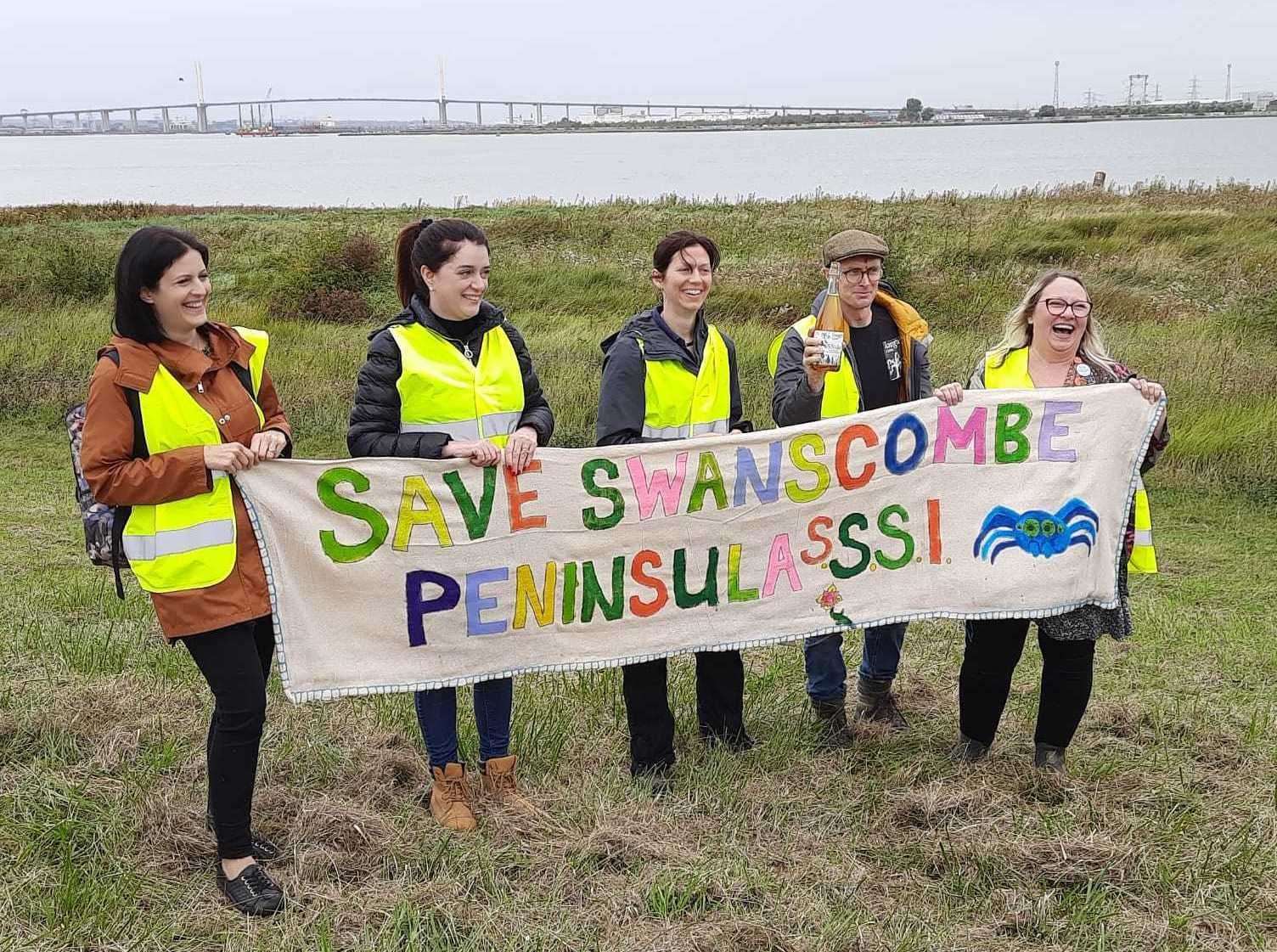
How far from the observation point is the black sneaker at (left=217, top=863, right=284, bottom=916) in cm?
354

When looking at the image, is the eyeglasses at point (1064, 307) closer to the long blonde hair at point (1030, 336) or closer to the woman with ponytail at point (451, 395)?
the long blonde hair at point (1030, 336)

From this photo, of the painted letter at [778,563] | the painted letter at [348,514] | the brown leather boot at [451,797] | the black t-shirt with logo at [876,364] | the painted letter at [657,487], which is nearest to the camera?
the painted letter at [348,514]

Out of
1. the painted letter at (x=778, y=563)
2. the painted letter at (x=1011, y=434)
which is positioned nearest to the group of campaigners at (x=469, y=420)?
the painted letter at (x=1011, y=434)

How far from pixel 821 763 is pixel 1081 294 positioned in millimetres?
1909

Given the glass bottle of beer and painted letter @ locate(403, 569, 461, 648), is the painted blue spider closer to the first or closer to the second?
the glass bottle of beer

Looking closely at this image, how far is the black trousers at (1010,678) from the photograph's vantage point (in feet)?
14.2

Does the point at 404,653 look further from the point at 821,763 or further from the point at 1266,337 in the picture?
the point at 1266,337

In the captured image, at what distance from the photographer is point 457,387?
3.90 meters

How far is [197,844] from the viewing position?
12.7 ft

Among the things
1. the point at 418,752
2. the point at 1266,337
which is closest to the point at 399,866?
the point at 418,752

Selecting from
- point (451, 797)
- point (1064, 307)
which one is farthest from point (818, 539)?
point (451, 797)

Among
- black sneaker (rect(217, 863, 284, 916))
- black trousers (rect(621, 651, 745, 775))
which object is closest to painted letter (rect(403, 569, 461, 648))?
black trousers (rect(621, 651, 745, 775))

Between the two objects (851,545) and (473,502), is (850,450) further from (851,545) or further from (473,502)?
(473,502)

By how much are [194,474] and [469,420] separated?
914 millimetres
